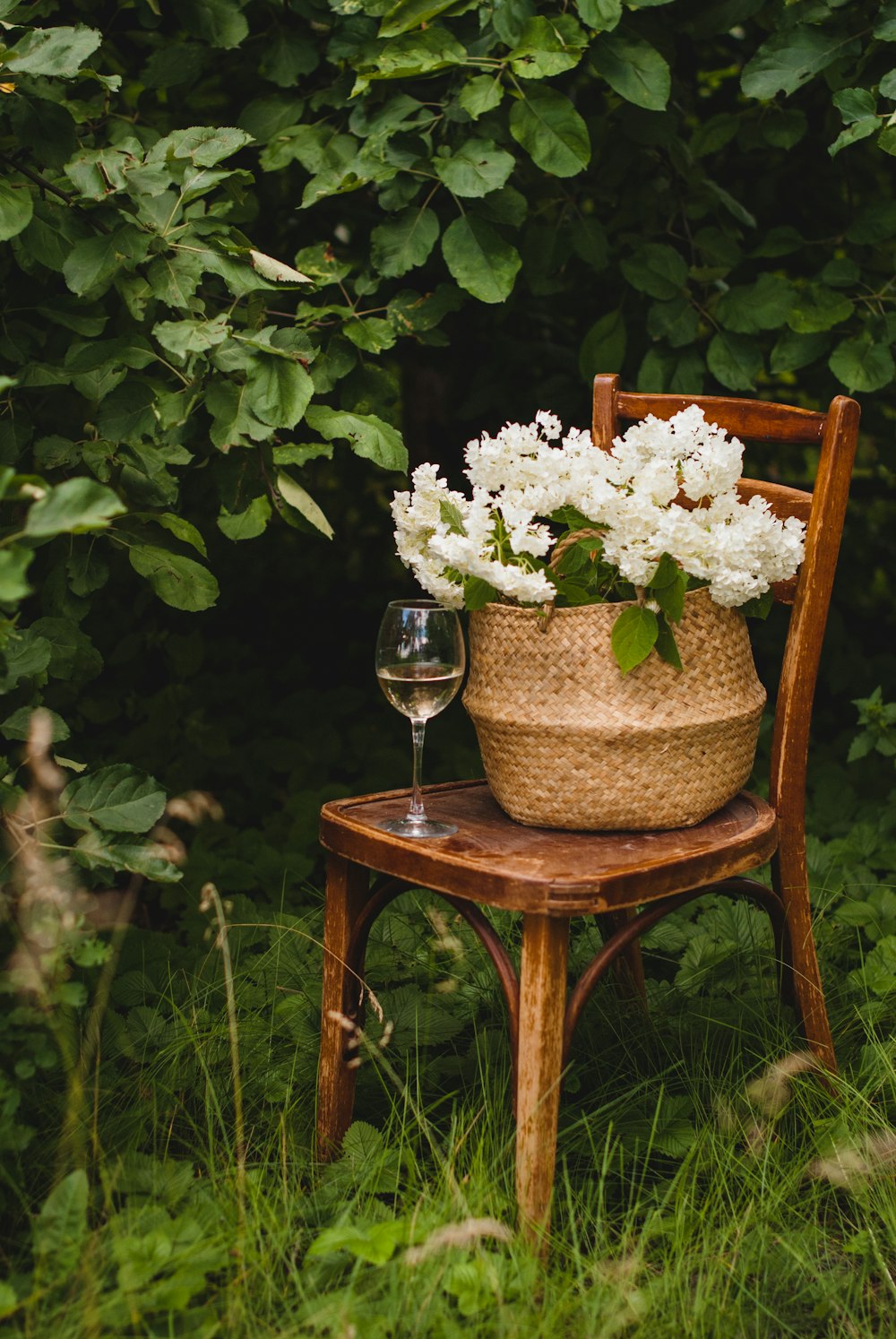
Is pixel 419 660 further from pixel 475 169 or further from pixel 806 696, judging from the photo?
pixel 475 169

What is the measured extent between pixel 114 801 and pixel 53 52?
901mm

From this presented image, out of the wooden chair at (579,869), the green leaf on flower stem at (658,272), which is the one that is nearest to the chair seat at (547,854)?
the wooden chair at (579,869)

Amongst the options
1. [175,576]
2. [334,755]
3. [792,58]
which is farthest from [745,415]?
[334,755]

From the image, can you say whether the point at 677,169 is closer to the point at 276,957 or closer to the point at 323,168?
the point at 323,168

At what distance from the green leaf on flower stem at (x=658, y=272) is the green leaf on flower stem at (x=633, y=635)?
1193mm

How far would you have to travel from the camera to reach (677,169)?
2.50 meters

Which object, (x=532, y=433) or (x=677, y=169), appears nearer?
(x=532, y=433)

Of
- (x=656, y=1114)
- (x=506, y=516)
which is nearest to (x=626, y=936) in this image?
(x=656, y=1114)

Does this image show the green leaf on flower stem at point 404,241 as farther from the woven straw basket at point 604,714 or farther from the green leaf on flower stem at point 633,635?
the green leaf on flower stem at point 633,635

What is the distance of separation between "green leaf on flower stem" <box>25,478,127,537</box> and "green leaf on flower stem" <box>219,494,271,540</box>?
2.48 feet

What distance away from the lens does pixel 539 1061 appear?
1.33 meters

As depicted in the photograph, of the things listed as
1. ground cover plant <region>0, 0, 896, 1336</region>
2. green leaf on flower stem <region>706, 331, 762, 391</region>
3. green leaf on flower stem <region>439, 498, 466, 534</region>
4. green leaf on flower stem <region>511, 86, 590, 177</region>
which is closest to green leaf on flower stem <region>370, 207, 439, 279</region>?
ground cover plant <region>0, 0, 896, 1336</region>

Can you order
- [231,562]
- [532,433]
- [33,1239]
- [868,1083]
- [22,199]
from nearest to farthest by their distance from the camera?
[33,1239] < [532,433] < [22,199] < [868,1083] < [231,562]

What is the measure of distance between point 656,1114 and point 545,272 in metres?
1.60
